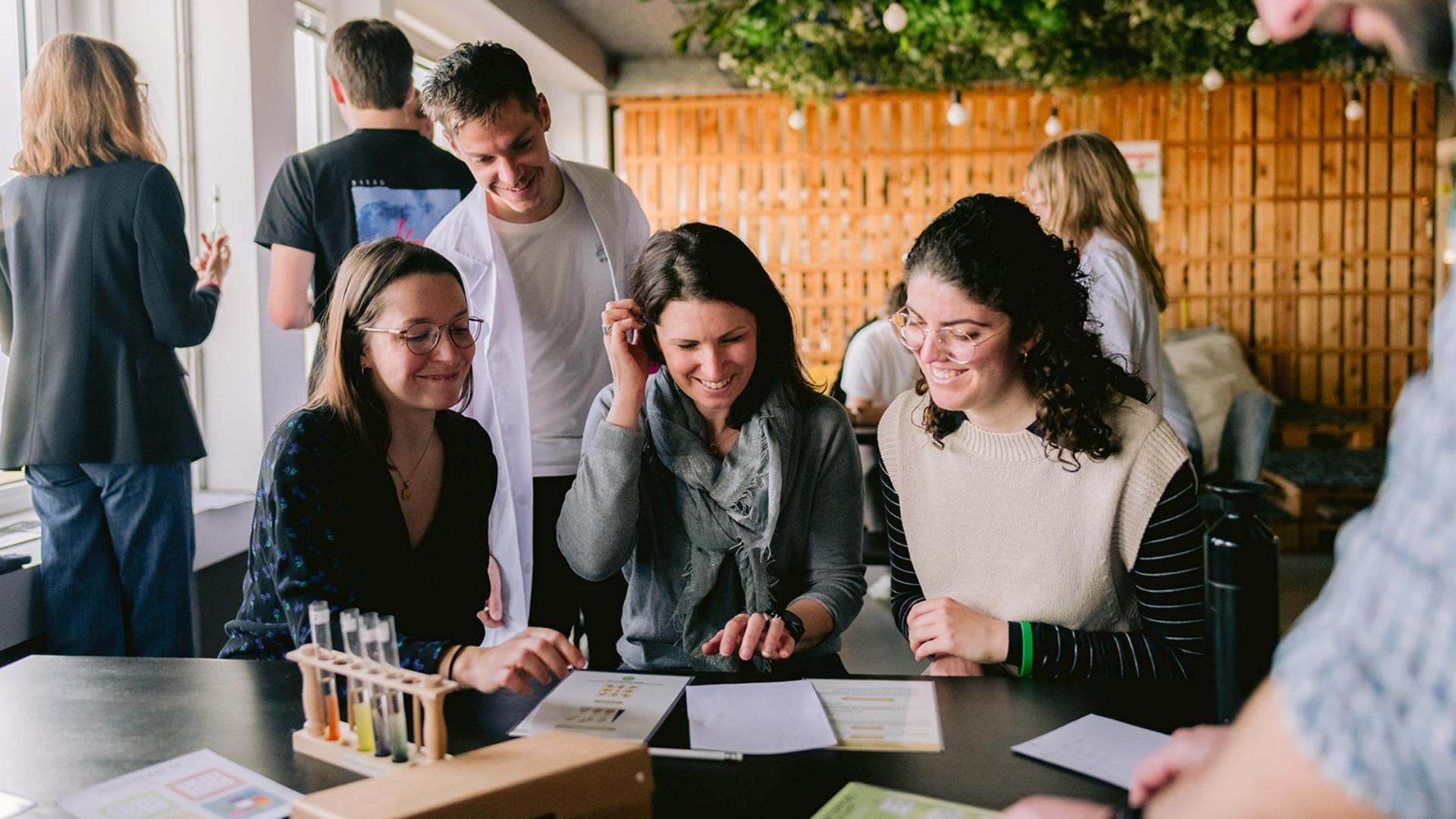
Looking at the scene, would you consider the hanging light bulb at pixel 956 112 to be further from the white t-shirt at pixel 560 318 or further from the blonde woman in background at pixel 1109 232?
the white t-shirt at pixel 560 318

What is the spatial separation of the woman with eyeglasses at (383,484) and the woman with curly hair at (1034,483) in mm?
615

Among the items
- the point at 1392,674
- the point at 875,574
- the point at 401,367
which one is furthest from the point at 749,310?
the point at 875,574

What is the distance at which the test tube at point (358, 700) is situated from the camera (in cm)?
120

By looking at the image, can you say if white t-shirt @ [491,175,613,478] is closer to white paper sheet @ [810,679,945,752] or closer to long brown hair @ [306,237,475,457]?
long brown hair @ [306,237,475,457]

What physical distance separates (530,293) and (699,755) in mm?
1374

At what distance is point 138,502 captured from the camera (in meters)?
2.55

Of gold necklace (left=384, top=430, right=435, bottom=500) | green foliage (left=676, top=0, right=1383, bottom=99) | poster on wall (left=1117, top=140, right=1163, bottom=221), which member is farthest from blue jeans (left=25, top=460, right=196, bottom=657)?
poster on wall (left=1117, top=140, right=1163, bottom=221)

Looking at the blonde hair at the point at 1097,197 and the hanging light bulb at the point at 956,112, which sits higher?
the hanging light bulb at the point at 956,112

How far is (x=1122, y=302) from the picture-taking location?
113 inches

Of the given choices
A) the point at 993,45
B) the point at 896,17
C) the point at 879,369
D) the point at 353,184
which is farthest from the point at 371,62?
the point at 993,45

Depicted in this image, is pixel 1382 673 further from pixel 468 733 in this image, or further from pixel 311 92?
pixel 311 92

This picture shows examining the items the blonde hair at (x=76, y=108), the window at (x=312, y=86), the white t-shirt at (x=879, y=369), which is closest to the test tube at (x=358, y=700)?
the blonde hair at (x=76, y=108)

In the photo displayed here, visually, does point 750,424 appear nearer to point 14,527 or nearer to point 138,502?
point 138,502

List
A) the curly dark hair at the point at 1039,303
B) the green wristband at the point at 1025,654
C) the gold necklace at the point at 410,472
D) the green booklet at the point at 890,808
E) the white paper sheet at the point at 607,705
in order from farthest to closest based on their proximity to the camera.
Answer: the gold necklace at the point at 410,472
the curly dark hair at the point at 1039,303
the green wristband at the point at 1025,654
the white paper sheet at the point at 607,705
the green booklet at the point at 890,808
